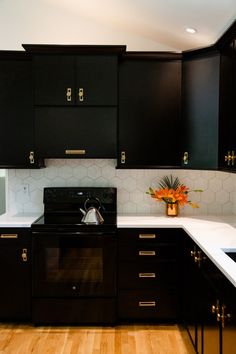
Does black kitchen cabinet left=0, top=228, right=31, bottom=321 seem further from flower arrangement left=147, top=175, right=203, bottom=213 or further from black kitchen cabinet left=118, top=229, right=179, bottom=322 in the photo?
flower arrangement left=147, top=175, right=203, bottom=213

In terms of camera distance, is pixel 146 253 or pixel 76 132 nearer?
pixel 146 253

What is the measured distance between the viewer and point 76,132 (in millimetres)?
3246

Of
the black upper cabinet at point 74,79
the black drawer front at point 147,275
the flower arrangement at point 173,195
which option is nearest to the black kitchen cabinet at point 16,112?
the black upper cabinet at point 74,79

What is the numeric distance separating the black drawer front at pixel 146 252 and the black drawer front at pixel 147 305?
293mm

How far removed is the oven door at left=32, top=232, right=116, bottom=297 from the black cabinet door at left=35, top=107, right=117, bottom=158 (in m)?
0.74

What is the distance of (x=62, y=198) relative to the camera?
135 inches

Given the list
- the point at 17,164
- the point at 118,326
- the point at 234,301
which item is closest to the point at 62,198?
the point at 17,164

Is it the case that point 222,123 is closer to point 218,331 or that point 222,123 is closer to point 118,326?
point 218,331

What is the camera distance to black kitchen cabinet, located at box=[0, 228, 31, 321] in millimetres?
3023

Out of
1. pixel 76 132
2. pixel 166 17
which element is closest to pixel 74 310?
pixel 76 132

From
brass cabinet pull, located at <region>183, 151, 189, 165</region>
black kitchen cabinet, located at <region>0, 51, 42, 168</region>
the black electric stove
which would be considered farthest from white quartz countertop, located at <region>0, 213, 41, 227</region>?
brass cabinet pull, located at <region>183, 151, 189, 165</region>

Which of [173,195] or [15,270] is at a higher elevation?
[173,195]

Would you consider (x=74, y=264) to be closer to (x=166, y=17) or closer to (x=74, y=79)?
(x=74, y=79)

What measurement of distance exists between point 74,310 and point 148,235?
893 millimetres
